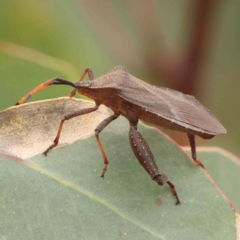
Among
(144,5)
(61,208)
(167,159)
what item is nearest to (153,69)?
(144,5)

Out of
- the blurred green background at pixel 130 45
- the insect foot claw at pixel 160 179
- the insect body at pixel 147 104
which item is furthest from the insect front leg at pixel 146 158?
the blurred green background at pixel 130 45

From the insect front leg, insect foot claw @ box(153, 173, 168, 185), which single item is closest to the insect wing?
the insect front leg

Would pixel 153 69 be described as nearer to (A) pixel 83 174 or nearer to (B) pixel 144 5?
(B) pixel 144 5

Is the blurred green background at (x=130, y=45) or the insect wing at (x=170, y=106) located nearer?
the insect wing at (x=170, y=106)

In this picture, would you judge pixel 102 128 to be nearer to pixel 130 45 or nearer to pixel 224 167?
pixel 224 167

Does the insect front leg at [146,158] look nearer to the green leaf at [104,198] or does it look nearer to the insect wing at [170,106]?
the green leaf at [104,198]
